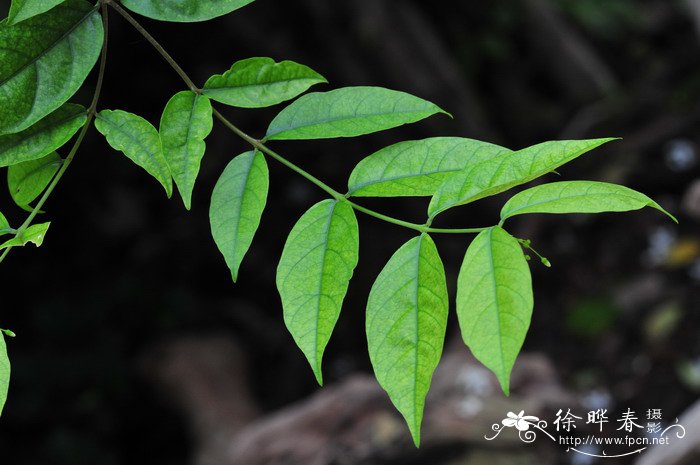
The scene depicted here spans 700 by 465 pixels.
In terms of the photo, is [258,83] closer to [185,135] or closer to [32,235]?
[185,135]

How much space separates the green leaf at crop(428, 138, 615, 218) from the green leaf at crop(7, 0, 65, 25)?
45cm

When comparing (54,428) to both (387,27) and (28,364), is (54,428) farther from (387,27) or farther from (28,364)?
(387,27)

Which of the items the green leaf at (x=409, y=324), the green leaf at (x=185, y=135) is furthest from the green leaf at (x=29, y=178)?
the green leaf at (x=409, y=324)

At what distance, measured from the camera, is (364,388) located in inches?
126

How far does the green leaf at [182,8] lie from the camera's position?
2.68ft

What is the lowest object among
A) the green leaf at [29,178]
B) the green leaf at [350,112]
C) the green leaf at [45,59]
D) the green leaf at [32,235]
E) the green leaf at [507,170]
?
the green leaf at [507,170]

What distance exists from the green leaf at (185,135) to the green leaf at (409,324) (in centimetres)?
24

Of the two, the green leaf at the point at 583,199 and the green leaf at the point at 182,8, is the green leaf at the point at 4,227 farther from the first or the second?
the green leaf at the point at 583,199

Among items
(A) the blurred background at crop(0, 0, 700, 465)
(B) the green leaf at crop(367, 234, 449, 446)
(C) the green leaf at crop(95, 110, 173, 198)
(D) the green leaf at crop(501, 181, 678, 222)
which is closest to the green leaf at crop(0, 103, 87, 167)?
(C) the green leaf at crop(95, 110, 173, 198)

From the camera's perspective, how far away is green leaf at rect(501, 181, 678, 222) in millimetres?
731

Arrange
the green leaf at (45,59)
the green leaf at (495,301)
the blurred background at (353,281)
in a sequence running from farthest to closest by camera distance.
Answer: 1. the blurred background at (353,281)
2. the green leaf at (45,59)
3. the green leaf at (495,301)

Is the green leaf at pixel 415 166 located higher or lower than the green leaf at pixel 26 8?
lower

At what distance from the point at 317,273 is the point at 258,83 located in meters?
0.25

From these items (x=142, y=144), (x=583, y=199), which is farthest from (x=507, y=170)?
(x=142, y=144)
